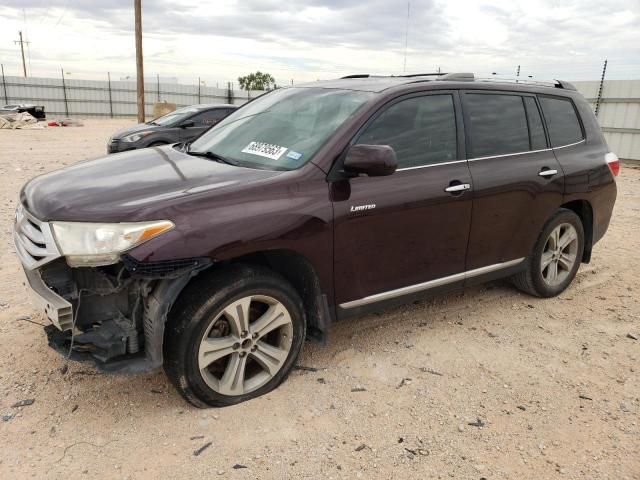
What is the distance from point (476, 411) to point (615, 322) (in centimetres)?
196

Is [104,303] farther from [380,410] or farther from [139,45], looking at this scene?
[139,45]

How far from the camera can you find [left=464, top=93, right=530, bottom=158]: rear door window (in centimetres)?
372

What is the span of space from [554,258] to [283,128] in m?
2.62

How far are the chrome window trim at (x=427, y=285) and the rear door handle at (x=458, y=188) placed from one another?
2.03ft

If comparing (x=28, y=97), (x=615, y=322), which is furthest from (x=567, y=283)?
(x=28, y=97)

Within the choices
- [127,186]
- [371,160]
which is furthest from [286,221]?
[127,186]

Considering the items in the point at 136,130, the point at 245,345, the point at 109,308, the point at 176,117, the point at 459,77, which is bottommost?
the point at 245,345

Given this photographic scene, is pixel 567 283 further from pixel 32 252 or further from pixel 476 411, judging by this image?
pixel 32 252

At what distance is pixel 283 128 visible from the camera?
3.47m

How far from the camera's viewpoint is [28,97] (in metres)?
32.7

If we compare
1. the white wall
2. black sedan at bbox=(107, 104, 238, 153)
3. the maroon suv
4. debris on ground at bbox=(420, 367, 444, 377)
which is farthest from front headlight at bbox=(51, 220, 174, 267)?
the white wall

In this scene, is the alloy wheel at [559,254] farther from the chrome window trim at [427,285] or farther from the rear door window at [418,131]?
the rear door window at [418,131]

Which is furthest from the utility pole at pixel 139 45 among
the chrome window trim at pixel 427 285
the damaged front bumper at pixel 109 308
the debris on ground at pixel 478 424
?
the debris on ground at pixel 478 424

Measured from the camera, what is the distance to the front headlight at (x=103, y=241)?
247cm
